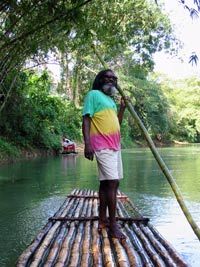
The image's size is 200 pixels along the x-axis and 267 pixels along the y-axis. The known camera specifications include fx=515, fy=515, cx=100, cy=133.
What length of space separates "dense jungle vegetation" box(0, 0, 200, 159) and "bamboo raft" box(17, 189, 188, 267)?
6.89 ft

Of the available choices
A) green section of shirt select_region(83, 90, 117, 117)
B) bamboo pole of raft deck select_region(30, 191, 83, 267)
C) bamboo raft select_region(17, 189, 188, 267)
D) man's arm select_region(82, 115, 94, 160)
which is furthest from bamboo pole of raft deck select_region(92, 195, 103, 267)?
green section of shirt select_region(83, 90, 117, 117)

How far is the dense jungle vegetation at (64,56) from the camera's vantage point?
347 inches

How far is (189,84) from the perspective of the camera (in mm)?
76188

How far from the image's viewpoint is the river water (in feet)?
22.4

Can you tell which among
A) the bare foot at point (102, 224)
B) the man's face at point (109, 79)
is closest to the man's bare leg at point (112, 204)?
the bare foot at point (102, 224)

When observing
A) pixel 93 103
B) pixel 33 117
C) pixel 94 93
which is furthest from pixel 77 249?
pixel 33 117

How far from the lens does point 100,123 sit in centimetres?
520

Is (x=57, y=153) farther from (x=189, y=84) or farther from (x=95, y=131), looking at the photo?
(x=189, y=84)

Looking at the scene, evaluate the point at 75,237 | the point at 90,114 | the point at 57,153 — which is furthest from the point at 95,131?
the point at 57,153

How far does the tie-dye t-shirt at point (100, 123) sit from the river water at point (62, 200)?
1.74 metres

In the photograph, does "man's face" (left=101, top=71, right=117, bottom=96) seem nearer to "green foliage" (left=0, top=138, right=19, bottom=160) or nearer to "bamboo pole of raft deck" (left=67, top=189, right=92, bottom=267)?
"bamboo pole of raft deck" (left=67, top=189, right=92, bottom=267)

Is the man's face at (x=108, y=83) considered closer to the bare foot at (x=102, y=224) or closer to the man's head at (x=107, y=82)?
the man's head at (x=107, y=82)

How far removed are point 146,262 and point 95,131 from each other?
4.91 ft

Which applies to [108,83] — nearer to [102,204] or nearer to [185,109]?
[102,204]
